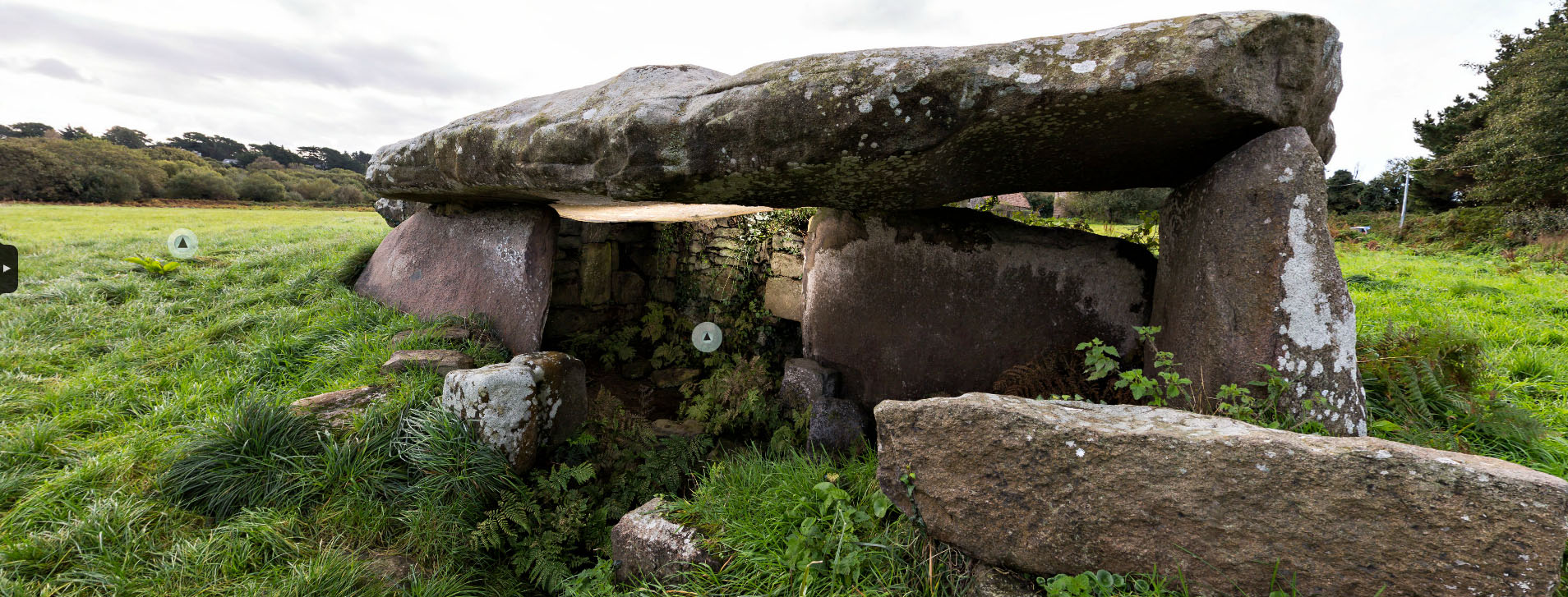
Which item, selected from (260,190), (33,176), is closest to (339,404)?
(33,176)

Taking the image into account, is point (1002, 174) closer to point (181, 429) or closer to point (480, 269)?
point (480, 269)

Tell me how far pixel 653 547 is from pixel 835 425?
1.37m

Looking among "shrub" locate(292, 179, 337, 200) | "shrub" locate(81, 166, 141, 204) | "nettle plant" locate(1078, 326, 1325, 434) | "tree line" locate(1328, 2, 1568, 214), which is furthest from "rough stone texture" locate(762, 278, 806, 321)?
"shrub" locate(292, 179, 337, 200)

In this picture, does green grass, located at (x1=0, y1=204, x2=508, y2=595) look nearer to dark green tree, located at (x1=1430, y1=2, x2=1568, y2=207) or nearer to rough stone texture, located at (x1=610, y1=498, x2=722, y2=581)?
rough stone texture, located at (x1=610, y1=498, x2=722, y2=581)

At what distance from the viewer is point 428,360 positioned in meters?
3.69

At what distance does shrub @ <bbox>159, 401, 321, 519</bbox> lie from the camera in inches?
107

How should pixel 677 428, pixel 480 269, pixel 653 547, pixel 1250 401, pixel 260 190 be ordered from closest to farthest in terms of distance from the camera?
pixel 1250 401
pixel 653 547
pixel 677 428
pixel 480 269
pixel 260 190

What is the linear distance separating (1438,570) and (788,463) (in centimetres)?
217

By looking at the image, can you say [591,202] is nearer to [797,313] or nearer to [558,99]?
[558,99]

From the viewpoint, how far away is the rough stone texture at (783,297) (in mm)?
4781

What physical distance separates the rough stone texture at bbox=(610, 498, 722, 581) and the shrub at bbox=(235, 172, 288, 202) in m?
32.8

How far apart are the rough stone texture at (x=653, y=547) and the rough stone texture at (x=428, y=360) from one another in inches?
62.3

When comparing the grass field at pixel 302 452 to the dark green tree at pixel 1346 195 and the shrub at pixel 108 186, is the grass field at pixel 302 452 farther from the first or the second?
the dark green tree at pixel 1346 195

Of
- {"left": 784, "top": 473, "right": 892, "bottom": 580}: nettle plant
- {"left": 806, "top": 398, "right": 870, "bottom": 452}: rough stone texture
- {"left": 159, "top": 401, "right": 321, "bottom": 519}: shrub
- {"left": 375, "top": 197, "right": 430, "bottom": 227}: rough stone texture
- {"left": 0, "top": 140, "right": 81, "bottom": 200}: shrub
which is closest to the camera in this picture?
{"left": 784, "top": 473, "right": 892, "bottom": 580}: nettle plant
